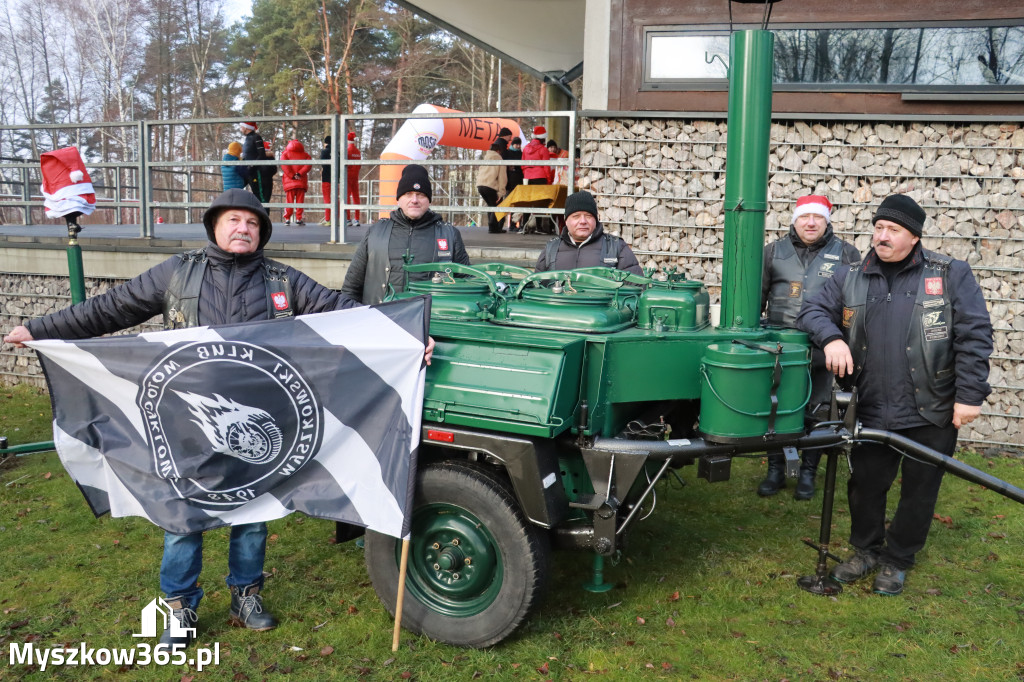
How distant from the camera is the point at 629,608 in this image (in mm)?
4520

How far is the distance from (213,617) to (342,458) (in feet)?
3.86

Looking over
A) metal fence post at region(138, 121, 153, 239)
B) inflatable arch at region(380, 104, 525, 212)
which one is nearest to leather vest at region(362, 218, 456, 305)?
metal fence post at region(138, 121, 153, 239)

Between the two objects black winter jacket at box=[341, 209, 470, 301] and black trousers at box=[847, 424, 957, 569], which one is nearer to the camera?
black trousers at box=[847, 424, 957, 569]

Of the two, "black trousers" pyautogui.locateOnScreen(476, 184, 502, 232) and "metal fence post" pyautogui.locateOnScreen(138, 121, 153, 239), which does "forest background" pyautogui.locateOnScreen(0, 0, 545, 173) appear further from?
"metal fence post" pyautogui.locateOnScreen(138, 121, 153, 239)

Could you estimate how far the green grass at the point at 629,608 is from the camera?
391 centimetres

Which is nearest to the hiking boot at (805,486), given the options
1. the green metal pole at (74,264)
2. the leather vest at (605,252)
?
the leather vest at (605,252)

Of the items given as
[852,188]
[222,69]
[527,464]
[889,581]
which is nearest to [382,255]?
[527,464]

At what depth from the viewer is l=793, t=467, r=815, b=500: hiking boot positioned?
6352 millimetres

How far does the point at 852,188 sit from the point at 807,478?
10.3ft

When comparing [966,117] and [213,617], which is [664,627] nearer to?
[213,617]

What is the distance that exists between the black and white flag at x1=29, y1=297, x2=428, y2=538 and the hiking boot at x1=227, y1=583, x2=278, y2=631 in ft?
1.71

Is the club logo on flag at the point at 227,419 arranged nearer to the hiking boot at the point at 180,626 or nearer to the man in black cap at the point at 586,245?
the hiking boot at the point at 180,626

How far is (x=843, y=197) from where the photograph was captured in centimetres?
812
